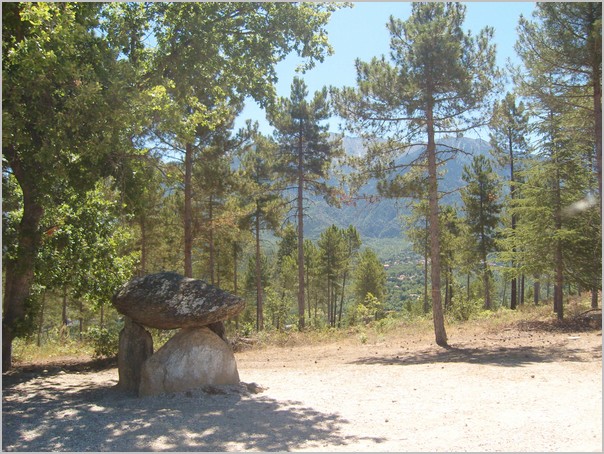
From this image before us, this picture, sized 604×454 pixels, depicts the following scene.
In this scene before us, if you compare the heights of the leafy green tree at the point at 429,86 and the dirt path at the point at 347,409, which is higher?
the leafy green tree at the point at 429,86

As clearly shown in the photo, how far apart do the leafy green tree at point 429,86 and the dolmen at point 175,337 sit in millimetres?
7724

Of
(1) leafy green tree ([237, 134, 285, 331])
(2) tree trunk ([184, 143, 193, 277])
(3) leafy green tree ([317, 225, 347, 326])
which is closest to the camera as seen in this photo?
(2) tree trunk ([184, 143, 193, 277])

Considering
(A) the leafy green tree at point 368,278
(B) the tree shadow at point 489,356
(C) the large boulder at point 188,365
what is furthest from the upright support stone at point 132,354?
(A) the leafy green tree at point 368,278

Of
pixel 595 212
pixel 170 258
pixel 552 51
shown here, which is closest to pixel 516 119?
pixel 595 212

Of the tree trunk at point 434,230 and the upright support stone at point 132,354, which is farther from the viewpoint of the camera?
the tree trunk at point 434,230

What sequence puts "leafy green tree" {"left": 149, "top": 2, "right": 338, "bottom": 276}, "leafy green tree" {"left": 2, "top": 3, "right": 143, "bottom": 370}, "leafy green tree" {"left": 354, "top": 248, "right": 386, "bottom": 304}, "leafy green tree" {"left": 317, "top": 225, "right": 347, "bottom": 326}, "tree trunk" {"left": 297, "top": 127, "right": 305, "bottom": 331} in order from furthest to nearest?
1. "leafy green tree" {"left": 354, "top": 248, "right": 386, "bottom": 304}
2. "leafy green tree" {"left": 317, "top": 225, "right": 347, "bottom": 326}
3. "tree trunk" {"left": 297, "top": 127, "right": 305, "bottom": 331}
4. "leafy green tree" {"left": 149, "top": 2, "right": 338, "bottom": 276}
5. "leafy green tree" {"left": 2, "top": 3, "right": 143, "bottom": 370}

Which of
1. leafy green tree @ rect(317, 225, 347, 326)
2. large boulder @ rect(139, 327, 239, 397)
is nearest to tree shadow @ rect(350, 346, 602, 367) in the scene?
large boulder @ rect(139, 327, 239, 397)

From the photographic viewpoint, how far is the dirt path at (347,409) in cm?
612

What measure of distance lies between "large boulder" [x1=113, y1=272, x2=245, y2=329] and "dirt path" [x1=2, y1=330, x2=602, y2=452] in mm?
1385

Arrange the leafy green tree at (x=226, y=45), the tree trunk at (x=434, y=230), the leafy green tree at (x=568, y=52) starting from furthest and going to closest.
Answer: the tree trunk at (x=434, y=230) < the leafy green tree at (x=568, y=52) < the leafy green tree at (x=226, y=45)

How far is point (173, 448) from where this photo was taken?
6012 mm

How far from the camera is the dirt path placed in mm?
6121

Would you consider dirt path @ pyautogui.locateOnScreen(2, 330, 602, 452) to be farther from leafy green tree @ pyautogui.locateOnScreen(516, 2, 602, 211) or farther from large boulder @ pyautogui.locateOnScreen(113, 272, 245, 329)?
leafy green tree @ pyautogui.locateOnScreen(516, 2, 602, 211)

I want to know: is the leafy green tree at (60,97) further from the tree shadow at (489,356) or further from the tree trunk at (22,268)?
the tree shadow at (489,356)
